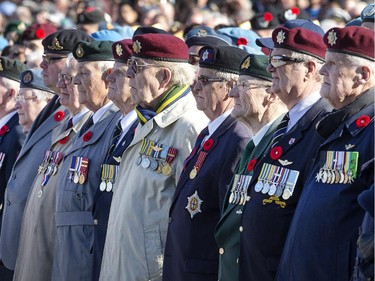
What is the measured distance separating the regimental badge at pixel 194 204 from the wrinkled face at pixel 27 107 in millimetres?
3032

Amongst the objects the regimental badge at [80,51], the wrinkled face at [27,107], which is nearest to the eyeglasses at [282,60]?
the regimental badge at [80,51]

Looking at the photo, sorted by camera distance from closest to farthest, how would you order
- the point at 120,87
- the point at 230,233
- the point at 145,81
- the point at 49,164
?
1. the point at 230,233
2. the point at 145,81
3. the point at 120,87
4. the point at 49,164

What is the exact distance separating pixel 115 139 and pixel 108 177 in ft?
1.06

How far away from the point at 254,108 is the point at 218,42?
2.21 m

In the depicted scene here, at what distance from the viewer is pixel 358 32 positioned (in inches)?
217

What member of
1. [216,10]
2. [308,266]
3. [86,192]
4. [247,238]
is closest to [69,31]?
[86,192]

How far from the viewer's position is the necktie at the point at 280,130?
237 inches

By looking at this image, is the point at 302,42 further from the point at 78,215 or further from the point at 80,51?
the point at 80,51

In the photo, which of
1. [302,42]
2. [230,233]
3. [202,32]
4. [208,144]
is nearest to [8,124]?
[202,32]

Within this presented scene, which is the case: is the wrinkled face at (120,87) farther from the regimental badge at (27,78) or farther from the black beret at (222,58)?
the regimental badge at (27,78)

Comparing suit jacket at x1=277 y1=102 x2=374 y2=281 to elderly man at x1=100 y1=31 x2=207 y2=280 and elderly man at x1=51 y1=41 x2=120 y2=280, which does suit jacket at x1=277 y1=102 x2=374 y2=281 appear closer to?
elderly man at x1=100 y1=31 x2=207 y2=280

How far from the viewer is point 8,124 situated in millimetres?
9430

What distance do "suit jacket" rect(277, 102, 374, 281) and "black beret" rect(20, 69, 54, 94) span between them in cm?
417

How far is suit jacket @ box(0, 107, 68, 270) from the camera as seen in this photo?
28.2 feet
